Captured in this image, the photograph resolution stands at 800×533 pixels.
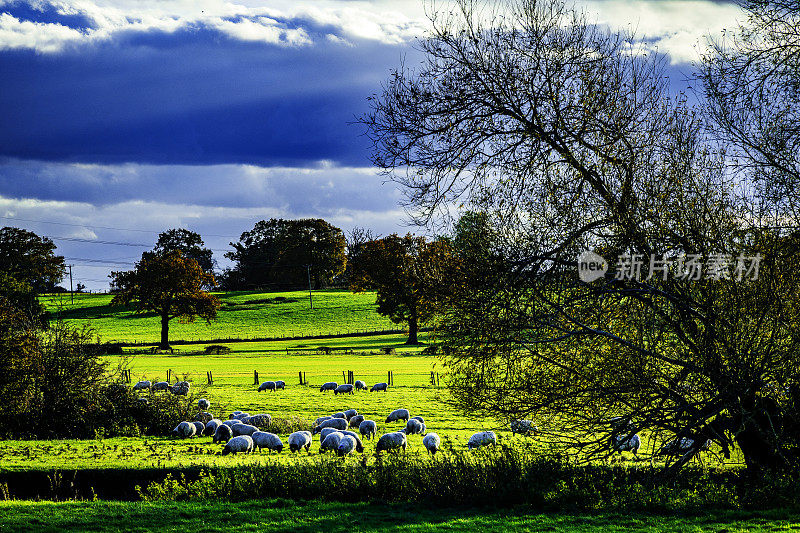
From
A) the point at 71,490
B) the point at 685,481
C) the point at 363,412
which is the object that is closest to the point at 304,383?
the point at 363,412

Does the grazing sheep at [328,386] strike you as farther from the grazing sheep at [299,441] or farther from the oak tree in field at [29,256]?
the oak tree in field at [29,256]

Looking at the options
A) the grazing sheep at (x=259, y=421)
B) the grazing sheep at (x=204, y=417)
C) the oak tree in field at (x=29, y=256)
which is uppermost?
the oak tree in field at (x=29, y=256)

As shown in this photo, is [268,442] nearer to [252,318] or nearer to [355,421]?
[355,421]

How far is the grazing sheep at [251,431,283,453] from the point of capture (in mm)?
23938

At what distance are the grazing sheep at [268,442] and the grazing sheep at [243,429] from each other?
1.16 m

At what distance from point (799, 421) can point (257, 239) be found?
133 m

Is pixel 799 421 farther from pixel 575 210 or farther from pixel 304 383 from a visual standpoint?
pixel 304 383

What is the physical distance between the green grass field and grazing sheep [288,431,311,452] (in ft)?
188

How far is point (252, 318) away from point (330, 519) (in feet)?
278

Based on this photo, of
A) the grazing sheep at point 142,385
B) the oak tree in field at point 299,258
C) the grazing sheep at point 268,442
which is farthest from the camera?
the oak tree in field at point 299,258

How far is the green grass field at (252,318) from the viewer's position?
84062 mm

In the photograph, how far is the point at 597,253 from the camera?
13.4 metres

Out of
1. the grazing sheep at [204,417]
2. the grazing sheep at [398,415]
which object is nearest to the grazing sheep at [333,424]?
the grazing sheep at [398,415]

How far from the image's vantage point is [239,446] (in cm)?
2345
